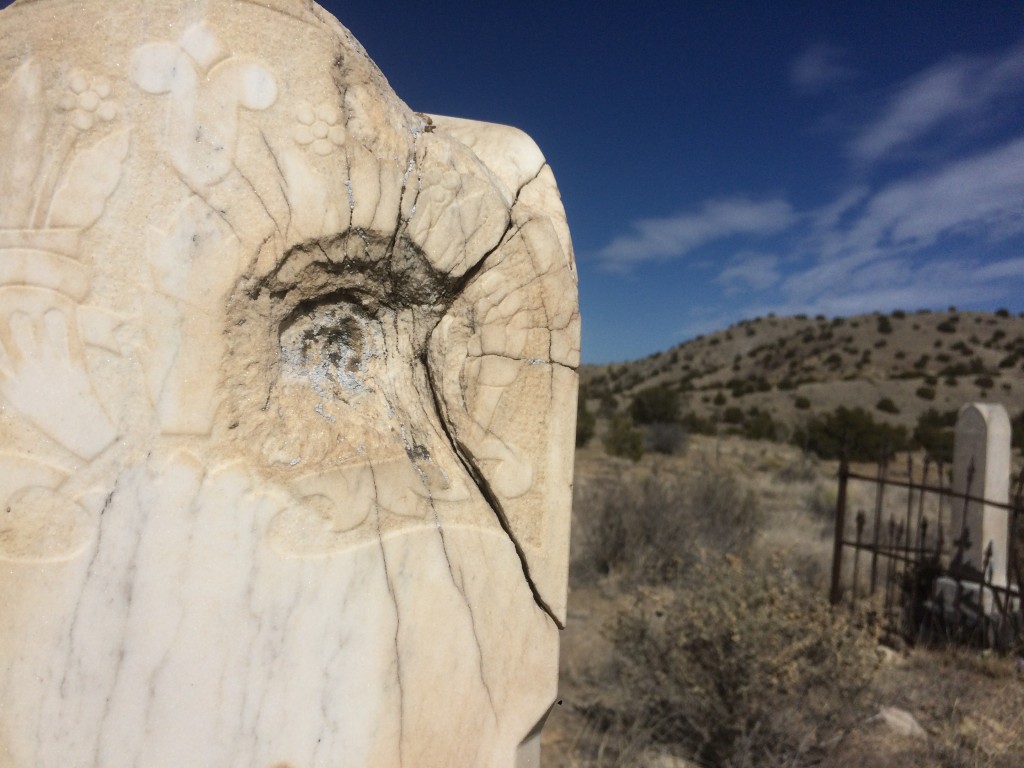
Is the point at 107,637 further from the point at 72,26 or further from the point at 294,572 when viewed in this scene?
the point at 72,26

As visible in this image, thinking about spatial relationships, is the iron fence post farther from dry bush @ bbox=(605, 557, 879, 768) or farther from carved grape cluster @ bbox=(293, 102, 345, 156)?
carved grape cluster @ bbox=(293, 102, 345, 156)

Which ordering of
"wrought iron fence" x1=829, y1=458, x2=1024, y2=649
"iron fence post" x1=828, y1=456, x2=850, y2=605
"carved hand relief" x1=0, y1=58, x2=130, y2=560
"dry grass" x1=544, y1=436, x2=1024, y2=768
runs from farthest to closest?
"iron fence post" x1=828, y1=456, x2=850, y2=605
"wrought iron fence" x1=829, y1=458, x2=1024, y2=649
"dry grass" x1=544, y1=436, x2=1024, y2=768
"carved hand relief" x1=0, y1=58, x2=130, y2=560

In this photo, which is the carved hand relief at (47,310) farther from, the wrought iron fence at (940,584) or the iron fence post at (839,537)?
the iron fence post at (839,537)

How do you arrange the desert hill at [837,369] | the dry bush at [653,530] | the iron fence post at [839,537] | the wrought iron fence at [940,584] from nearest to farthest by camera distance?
1. the wrought iron fence at [940,584]
2. the iron fence post at [839,537]
3. the dry bush at [653,530]
4. the desert hill at [837,369]

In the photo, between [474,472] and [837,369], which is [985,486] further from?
[837,369]

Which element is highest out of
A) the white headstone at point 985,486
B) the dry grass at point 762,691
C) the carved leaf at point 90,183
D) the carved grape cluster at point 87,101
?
the carved grape cluster at point 87,101

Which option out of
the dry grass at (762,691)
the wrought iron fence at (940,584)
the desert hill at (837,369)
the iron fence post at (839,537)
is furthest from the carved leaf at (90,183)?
the desert hill at (837,369)

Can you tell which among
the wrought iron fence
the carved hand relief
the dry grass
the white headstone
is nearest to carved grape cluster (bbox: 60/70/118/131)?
the carved hand relief
